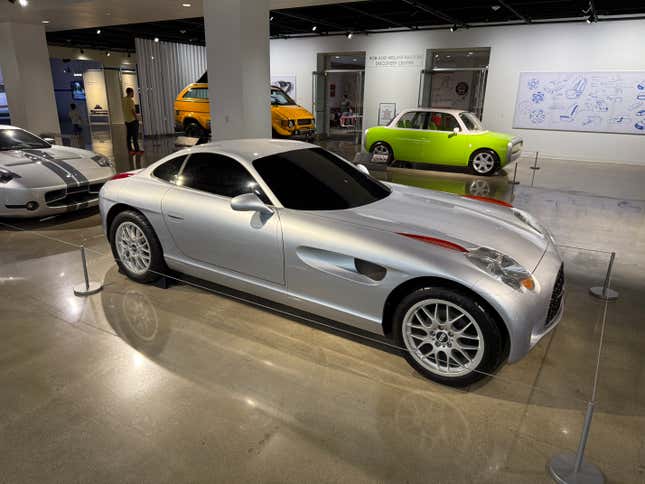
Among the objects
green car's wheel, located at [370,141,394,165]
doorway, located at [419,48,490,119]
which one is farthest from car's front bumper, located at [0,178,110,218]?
doorway, located at [419,48,490,119]

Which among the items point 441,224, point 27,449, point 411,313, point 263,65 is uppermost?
point 263,65

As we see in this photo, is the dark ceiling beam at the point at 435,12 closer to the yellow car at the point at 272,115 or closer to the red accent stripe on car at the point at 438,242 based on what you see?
the yellow car at the point at 272,115

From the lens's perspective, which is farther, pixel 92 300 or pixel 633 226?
pixel 633 226

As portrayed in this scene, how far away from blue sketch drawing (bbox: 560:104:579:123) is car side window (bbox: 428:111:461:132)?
4.96m

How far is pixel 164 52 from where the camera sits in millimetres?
17500

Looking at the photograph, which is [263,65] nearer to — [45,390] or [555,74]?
[45,390]

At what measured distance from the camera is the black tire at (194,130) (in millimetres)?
13828

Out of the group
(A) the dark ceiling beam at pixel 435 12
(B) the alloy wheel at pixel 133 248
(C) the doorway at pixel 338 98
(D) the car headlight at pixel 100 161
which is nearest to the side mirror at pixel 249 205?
(B) the alloy wheel at pixel 133 248

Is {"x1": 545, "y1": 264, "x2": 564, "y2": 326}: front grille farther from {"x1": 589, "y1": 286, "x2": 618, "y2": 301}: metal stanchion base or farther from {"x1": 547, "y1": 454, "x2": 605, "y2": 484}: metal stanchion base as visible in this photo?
{"x1": 589, "y1": 286, "x2": 618, "y2": 301}: metal stanchion base

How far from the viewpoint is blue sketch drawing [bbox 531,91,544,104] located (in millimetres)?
12945

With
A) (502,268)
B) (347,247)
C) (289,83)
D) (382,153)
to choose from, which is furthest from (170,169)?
(289,83)

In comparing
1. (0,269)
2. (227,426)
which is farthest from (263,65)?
(227,426)

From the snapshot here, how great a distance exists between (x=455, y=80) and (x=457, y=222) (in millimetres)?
13219

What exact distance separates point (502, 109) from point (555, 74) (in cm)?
161
